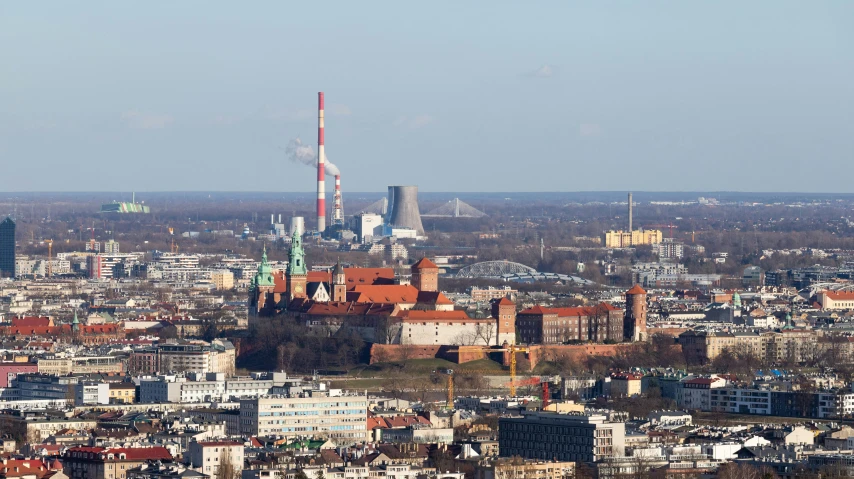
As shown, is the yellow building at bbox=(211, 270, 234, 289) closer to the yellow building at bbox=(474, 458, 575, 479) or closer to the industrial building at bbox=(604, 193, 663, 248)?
the industrial building at bbox=(604, 193, 663, 248)

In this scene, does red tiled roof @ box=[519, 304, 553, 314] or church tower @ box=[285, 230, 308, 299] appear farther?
church tower @ box=[285, 230, 308, 299]

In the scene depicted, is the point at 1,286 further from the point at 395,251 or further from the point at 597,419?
the point at 597,419

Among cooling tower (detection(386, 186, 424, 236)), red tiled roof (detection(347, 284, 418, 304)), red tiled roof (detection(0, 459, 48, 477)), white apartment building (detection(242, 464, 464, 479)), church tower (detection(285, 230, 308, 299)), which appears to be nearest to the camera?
red tiled roof (detection(0, 459, 48, 477))

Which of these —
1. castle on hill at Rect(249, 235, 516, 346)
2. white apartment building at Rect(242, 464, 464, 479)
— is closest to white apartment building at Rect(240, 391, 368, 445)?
white apartment building at Rect(242, 464, 464, 479)

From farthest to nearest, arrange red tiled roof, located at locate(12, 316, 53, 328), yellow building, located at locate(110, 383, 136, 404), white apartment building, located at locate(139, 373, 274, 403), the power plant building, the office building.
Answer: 1. the power plant building
2. red tiled roof, located at locate(12, 316, 53, 328)
3. yellow building, located at locate(110, 383, 136, 404)
4. white apartment building, located at locate(139, 373, 274, 403)
5. the office building

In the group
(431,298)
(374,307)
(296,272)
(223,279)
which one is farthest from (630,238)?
(374,307)

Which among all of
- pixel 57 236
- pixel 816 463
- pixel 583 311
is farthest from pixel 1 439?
pixel 57 236

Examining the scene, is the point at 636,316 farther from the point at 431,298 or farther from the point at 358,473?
the point at 358,473
